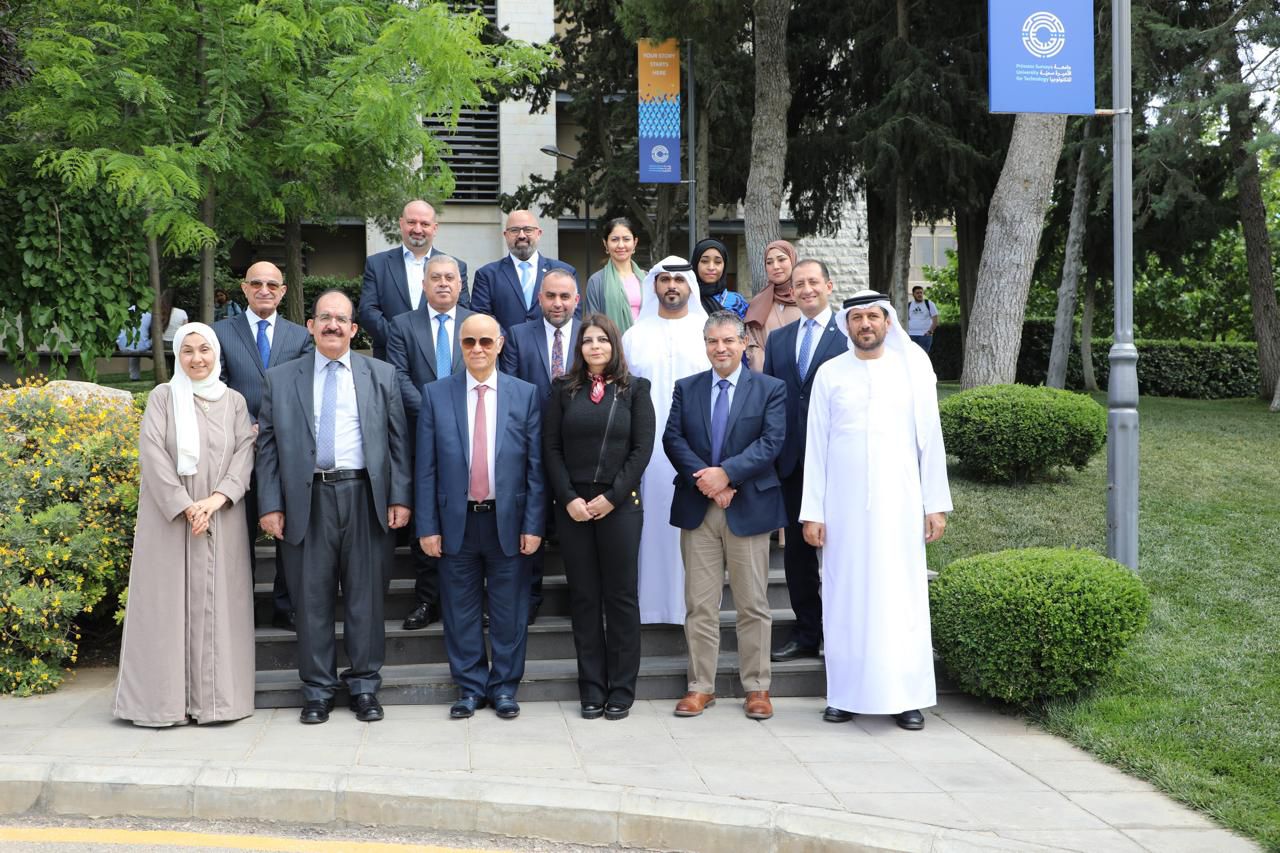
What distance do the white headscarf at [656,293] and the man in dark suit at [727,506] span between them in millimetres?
732

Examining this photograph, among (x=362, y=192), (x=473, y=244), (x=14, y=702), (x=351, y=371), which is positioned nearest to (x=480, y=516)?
(x=351, y=371)

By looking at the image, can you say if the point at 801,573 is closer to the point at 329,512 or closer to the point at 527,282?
the point at 527,282

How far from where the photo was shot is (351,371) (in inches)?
262

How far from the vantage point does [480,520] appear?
6645 mm

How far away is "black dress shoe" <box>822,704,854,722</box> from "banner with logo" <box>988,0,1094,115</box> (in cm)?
383

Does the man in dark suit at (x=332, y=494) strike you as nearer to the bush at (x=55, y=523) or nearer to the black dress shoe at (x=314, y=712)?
the black dress shoe at (x=314, y=712)

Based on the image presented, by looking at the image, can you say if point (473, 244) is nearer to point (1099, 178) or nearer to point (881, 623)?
point (1099, 178)

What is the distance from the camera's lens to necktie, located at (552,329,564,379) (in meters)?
7.51

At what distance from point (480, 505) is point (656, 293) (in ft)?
6.08

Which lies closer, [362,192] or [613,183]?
[362,192]

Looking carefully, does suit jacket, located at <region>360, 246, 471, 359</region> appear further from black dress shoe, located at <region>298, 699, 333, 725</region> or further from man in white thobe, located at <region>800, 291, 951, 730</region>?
man in white thobe, located at <region>800, 291, 951, 730</region>

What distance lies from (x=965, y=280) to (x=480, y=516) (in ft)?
61.1

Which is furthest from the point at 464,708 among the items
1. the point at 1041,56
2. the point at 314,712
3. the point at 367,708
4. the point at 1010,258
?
the point at 1010,258

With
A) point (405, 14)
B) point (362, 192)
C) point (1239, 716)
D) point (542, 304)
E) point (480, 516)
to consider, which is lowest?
point (1239, 716)
